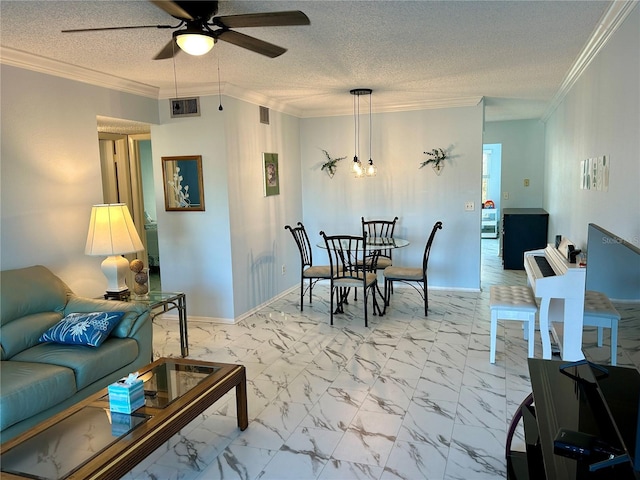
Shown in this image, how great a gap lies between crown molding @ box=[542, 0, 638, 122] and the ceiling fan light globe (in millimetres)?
2153

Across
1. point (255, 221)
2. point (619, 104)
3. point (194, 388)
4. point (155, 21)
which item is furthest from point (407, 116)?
point (194, 388)

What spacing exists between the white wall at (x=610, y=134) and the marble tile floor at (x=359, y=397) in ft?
3.24

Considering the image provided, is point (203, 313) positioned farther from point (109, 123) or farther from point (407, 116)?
point (407, 116)

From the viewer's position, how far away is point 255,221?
17.5 feet

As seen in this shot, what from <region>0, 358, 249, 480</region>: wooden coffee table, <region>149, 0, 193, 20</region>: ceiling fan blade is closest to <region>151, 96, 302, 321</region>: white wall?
<region>0, 358, 249, 480</region>: wooden coffee table

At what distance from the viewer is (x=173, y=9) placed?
215cm

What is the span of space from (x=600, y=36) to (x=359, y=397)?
286 cm

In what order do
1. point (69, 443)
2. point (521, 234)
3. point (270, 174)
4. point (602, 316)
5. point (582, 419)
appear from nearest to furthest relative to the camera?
point (582, 419), point (602, 316), point (69, 443), point (270, 174), point (521, 234)

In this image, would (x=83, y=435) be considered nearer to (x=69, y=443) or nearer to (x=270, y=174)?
(x=69, y=443)

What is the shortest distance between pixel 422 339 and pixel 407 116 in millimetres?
3017

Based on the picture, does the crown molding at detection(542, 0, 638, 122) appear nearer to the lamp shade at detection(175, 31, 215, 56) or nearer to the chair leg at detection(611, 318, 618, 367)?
the chair leg at detection(611, 318, 618, 367)

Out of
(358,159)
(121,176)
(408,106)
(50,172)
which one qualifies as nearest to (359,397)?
(50,172)

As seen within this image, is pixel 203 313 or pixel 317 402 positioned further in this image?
pixel 203 313

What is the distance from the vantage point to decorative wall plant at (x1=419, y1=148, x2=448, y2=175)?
5.93 meters
